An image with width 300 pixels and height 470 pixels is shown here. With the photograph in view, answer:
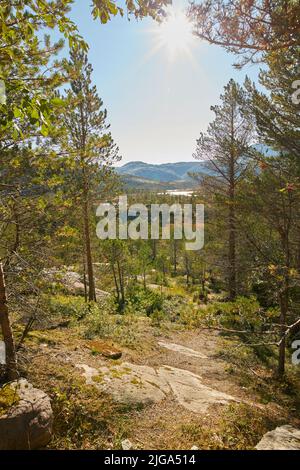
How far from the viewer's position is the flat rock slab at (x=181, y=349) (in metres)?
10.2

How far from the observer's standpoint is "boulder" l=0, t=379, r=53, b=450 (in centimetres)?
392

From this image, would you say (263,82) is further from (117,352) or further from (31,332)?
(31,332)

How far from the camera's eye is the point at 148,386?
20.8ft

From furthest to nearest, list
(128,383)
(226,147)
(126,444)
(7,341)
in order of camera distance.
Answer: (226,147), (128,383), (7,341), (126,444)

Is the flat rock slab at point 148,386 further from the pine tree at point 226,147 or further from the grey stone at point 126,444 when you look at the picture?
the pine tree at point 226,147

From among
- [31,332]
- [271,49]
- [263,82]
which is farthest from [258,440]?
[263,82]

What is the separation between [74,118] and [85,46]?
42.9 ft

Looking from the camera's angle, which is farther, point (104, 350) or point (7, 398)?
point (104, 350)

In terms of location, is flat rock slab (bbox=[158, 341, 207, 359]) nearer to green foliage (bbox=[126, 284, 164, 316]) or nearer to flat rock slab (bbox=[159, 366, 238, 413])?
flat rock slab (bbox=[159, 366, 238, 413])

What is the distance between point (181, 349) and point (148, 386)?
14.7ft

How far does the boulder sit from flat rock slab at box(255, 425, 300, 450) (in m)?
3.21

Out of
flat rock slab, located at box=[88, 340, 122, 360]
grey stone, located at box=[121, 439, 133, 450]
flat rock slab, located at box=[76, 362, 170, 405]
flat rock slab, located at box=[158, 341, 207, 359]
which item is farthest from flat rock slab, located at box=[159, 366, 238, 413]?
flat rock slab, located at box=[158, 341, 207, 359]

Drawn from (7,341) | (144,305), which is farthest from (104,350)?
(144,305)

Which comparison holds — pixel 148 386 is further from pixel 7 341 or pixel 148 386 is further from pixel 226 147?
pixel 226 147
